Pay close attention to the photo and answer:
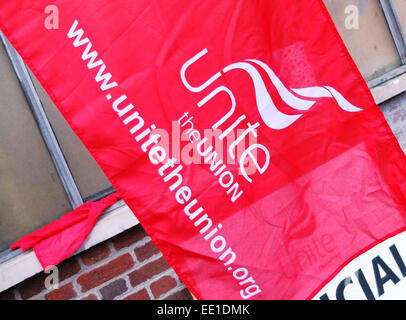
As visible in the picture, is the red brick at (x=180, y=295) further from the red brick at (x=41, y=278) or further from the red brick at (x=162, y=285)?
the red brick at (x=41, y=278)

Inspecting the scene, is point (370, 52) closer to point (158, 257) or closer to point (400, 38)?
point (400, 38)

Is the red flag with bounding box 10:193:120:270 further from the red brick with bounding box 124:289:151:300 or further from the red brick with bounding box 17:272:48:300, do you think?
the red brick with bounding box 124:289:151:300

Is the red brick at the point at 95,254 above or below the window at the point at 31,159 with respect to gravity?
below

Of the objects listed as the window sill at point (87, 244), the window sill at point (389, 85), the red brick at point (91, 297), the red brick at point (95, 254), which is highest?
the window sill at point (87, 244)

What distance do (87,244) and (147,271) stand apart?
320 mm

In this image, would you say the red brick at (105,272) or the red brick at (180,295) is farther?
the red brick at (180,295)

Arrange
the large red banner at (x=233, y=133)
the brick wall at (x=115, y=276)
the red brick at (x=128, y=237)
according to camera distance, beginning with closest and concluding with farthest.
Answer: the large red banner at (x=233, y=133) → the brick wall at (x=115, y=276) → the red brick at (x=128, y=237)

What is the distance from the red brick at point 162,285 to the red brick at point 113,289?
13cm

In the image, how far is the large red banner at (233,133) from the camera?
1.07 metres

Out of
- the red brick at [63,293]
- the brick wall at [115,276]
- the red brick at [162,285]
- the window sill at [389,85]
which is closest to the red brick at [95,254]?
the brick wall at [115,276]

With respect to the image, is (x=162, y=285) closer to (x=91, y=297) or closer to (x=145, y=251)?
(x=145, y=251)

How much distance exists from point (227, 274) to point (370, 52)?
2085mm

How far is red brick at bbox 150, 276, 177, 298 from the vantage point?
2.00 meters

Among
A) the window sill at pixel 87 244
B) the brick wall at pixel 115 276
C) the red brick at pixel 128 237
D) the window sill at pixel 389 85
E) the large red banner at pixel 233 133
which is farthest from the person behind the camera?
the window sill at pixel 389 85
